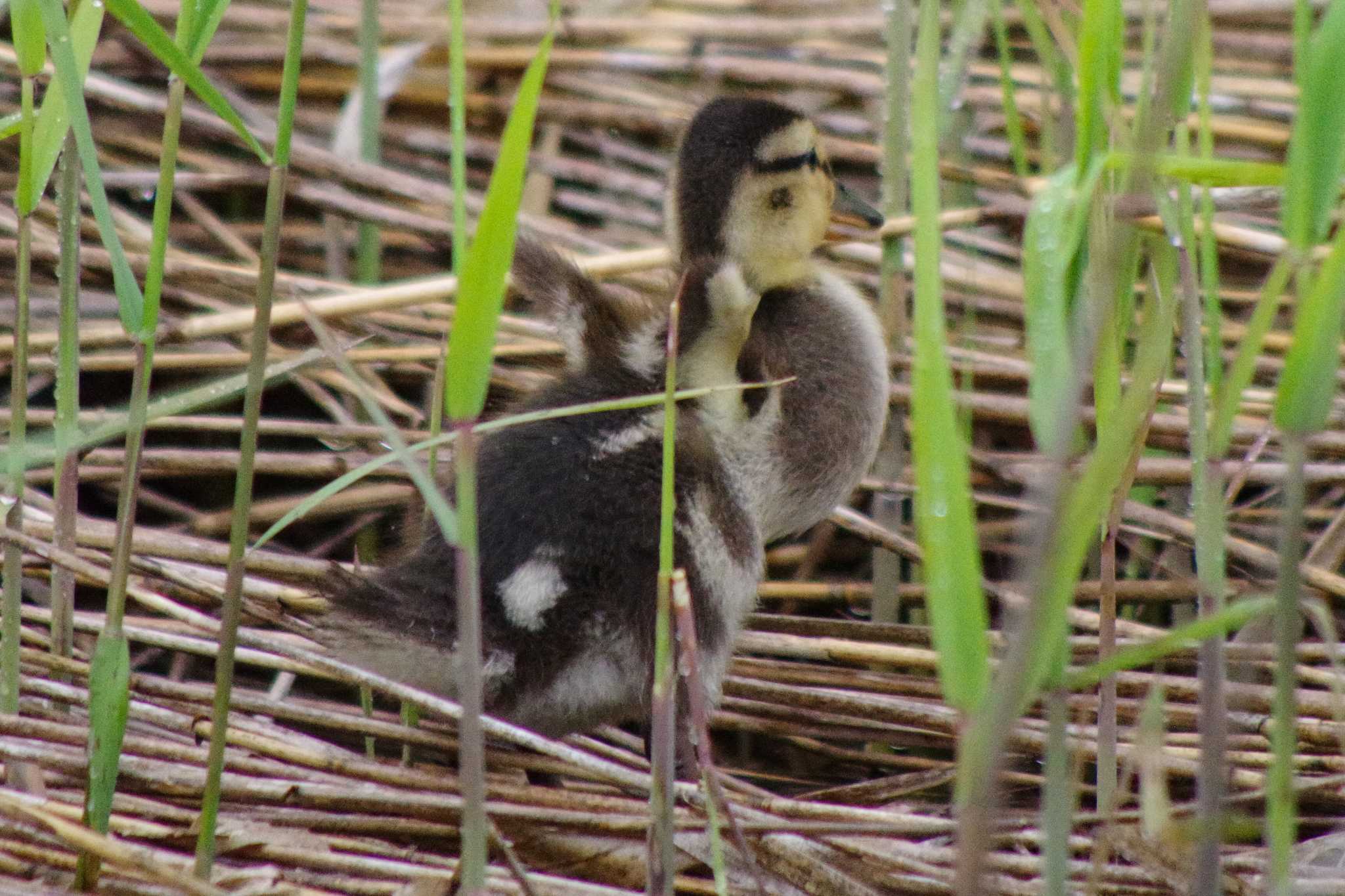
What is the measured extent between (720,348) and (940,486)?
68 cm

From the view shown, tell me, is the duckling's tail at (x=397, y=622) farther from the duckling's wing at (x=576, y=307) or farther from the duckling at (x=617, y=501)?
the duckling's wing at (x=576, y=307)

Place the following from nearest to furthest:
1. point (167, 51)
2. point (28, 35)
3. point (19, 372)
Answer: point (167, 51), point (28, 35), point (19, 372)

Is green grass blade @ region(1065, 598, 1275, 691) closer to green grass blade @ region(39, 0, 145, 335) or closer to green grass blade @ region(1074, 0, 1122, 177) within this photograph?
green grass blade @ region(1074, 0, 1122, 177)

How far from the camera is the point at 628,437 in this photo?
4.97ft

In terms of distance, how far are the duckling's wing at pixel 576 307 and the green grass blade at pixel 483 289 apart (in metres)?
0.71

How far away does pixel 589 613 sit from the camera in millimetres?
1445

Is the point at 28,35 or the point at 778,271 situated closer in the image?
the point at 28,35

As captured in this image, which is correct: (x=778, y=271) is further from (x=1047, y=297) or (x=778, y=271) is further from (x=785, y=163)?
(x=1047, y=297)

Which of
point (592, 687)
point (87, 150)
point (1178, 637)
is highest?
point (87, 150)

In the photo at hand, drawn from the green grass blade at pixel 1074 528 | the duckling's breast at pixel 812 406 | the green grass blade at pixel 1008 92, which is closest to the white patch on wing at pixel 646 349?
the duckling's breast at pixel 812 406

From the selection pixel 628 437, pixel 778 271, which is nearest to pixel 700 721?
pixel 628 437

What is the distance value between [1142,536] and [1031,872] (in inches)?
37.5

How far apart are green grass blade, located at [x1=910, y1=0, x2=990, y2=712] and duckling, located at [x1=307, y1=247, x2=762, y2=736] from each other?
603mm

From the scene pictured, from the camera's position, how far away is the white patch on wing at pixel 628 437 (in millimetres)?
1500
